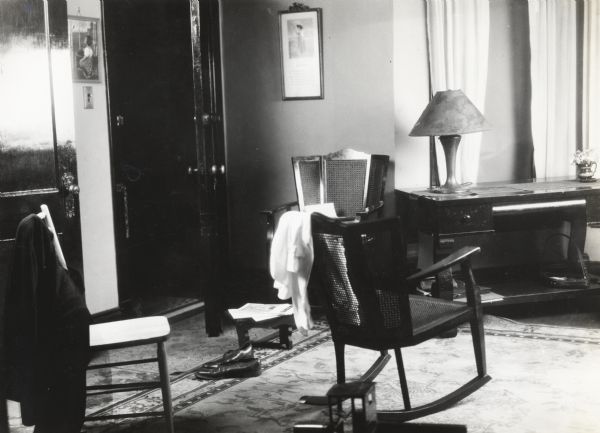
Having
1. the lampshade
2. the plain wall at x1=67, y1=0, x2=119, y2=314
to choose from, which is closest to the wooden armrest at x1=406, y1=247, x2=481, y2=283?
the lampshade

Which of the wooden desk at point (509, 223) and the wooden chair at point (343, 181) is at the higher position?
the wooden chair at point (343, 181)

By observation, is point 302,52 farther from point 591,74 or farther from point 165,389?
point 165,389

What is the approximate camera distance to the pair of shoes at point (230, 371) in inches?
148

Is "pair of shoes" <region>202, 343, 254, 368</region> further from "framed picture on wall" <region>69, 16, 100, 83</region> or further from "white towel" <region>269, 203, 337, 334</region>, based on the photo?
"framed picture on wall" <region>69, 16, 100, 83</region>

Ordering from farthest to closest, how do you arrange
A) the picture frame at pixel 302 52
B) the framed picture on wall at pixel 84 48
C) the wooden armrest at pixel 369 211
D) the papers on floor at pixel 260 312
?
1. the picture frame at pixel 302 52
2. the wooden armrest at pixel 369 211
3. the framed picture on wall at pixel 84 48
4. the papers on floor at pixel 260 312

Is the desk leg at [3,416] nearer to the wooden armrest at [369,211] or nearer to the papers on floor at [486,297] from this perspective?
the wooden armrest at [369,211]

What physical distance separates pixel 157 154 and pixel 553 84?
2760mm

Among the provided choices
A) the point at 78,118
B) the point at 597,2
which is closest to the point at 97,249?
the point at 78,118

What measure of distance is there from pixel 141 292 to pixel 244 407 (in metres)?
1.65

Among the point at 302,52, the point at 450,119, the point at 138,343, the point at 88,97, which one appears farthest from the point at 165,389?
the point at 302,52

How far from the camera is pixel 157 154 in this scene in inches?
190

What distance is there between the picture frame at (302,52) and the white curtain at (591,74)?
1.83 m

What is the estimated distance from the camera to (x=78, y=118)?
4.28 m

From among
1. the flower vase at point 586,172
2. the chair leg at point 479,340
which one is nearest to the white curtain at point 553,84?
the flower vase at point 586,172
